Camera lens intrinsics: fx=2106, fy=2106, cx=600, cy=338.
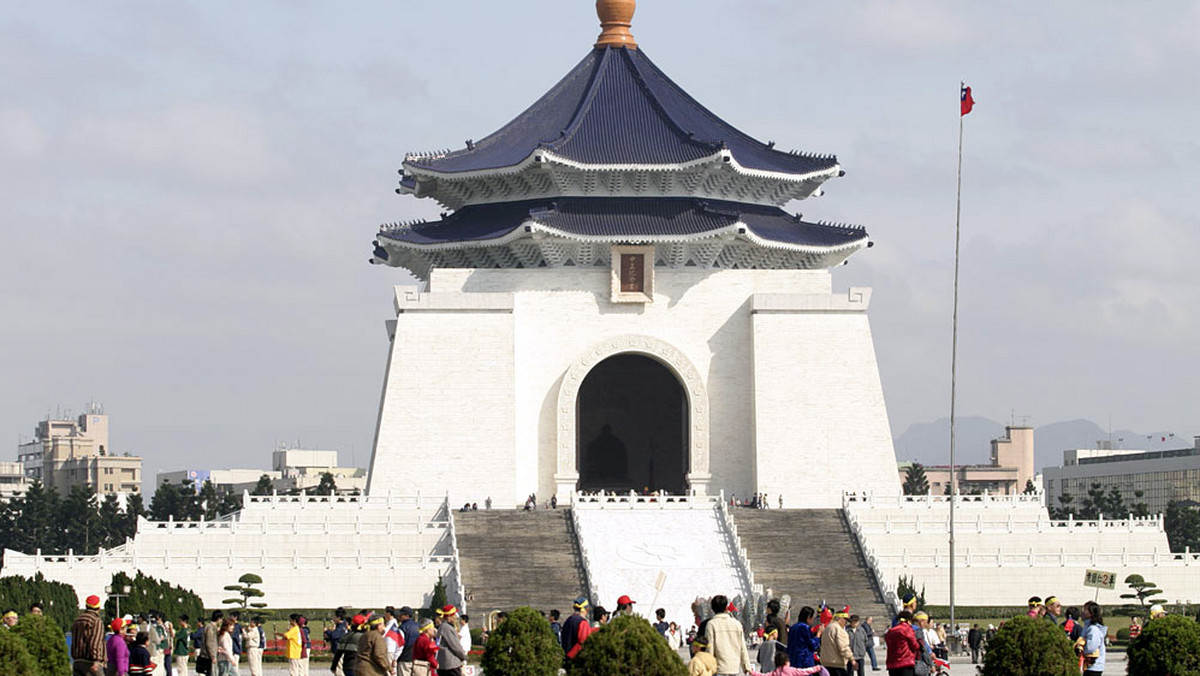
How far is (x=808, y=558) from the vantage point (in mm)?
40656

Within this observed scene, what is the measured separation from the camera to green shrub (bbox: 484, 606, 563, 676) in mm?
20703

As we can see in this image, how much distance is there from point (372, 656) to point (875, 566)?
21134 millimetres

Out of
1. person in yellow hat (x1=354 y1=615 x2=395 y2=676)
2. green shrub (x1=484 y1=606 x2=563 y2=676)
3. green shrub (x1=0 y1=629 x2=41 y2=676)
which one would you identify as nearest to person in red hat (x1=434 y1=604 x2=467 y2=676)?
green shrub (x1=484 y1=606 x2=563 y2=676)

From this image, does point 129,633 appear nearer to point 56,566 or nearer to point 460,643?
point 460,643

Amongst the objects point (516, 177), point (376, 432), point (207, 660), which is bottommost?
point (207, 660)

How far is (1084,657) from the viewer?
20.0 metres

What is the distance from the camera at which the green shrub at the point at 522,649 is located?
20.7 meters

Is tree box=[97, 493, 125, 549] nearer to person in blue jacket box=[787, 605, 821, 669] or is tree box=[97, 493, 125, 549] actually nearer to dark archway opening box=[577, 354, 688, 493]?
dark archway opening box=[577, 354, 688, 493]

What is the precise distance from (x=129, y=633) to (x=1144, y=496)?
63447mm

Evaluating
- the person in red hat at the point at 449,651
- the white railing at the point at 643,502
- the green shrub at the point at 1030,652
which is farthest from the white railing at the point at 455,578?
the green shrub at the point at 1030,652

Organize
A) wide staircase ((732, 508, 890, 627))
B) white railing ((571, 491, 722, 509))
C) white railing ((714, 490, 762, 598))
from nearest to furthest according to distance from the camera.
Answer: wide staircase ((732, 508, 890, 627)) → white railing ((714, 490, 762, 598)) → white railing ((571, 491, 722, 509))

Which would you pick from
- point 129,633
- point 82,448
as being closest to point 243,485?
point 82,448

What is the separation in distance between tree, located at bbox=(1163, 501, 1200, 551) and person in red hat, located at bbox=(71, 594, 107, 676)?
136 feet

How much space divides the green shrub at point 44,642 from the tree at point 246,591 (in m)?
17.2
